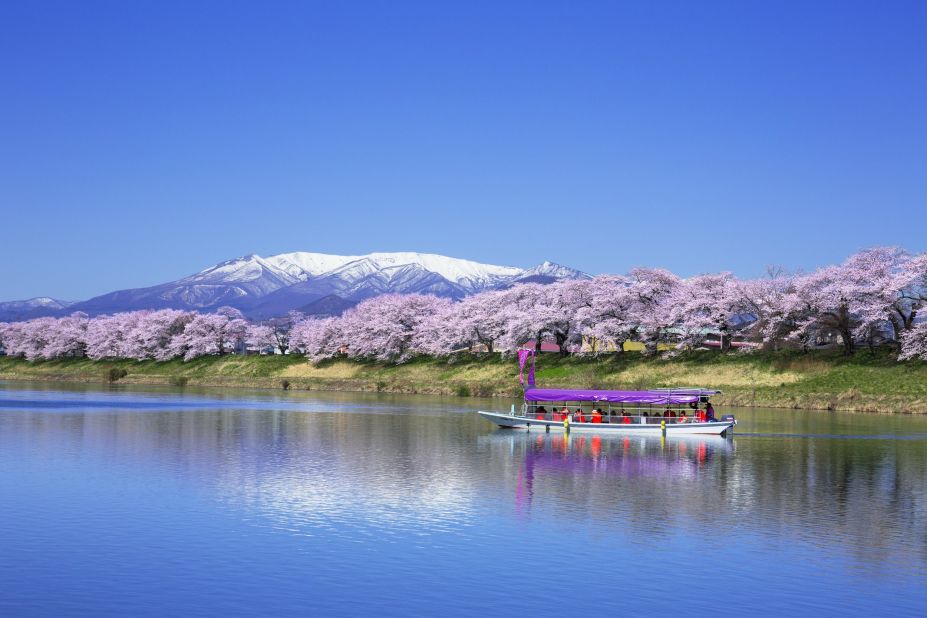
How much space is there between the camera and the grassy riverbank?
90.1 m

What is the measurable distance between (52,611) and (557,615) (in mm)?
10869

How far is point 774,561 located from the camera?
91.0ft

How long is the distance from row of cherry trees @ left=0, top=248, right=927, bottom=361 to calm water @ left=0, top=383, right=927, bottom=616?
4102 centimetres

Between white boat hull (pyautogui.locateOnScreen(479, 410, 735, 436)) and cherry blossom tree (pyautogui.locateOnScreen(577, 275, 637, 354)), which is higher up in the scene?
cherry blossom tree (pyautogui.locateOnScreen(577, 275, 637, 354))

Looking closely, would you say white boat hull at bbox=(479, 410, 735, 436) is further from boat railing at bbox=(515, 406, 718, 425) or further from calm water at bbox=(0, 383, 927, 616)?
calm water at bbox=(0, 383, 927, 616)

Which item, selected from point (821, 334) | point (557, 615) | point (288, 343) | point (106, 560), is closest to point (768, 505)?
point (557, 615)

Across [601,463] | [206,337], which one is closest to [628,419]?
[601,463]

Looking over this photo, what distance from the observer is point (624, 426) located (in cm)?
6669

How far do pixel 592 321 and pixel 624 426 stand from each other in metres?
57.1

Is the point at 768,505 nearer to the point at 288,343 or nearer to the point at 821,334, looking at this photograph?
the point at 821,334

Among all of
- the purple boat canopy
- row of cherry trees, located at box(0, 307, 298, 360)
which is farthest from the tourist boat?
row of cherry trees, located at box(0, 307, 298, 360)

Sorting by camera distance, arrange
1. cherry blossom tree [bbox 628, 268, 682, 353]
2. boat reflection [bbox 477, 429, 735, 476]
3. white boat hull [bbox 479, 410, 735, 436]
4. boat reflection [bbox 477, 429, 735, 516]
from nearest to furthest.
Answer: 1. boat reflection [bbox 477, 429, 735, 516]
2. boat reflection [bbox 477, 429, 735, 476]
3. white boat hull [bbox 479, 410, 735, 436]
4. cherry blossom tree [bbox 628, 268, 682, 353]

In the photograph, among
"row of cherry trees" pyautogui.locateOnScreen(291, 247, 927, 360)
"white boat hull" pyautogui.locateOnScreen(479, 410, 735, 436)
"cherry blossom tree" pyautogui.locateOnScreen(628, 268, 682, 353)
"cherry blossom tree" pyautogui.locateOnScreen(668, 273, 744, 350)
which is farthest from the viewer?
"cherry blossom tree" pyautogui.locateOnScreen(628, 268, 682, 353)

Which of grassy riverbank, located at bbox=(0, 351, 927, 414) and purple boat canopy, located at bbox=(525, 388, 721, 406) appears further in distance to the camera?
grassy riverbank, located at bbox=(0, 351, 927, 414)
